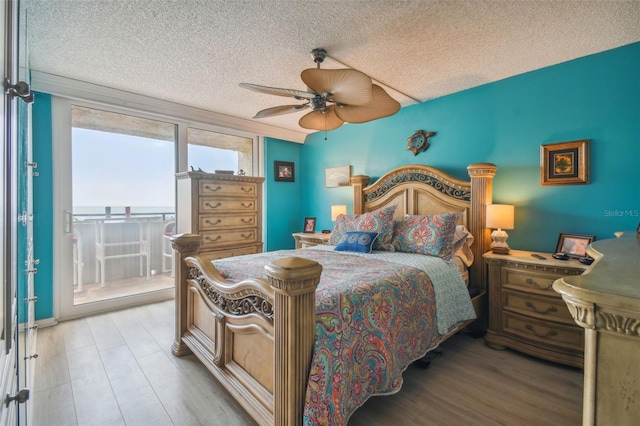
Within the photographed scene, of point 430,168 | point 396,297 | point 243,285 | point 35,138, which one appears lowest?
point 396,297

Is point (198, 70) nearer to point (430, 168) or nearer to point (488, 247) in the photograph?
point (430, 168)

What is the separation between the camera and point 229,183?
371 centimetres

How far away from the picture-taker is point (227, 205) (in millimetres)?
3705

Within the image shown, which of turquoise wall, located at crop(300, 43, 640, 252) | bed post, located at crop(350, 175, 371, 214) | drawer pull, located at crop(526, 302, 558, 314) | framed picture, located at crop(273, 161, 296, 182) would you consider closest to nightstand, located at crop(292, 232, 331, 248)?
bed post, located at crop(350, 175, 371, 214)

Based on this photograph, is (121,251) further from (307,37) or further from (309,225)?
(307,37)

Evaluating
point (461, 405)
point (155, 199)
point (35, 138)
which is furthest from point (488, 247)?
point (35, 138)

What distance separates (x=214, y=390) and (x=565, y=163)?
3.32 meters

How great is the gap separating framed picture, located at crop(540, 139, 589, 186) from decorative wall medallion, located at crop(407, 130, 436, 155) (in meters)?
1.13

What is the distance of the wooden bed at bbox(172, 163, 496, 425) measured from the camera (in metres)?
1.22

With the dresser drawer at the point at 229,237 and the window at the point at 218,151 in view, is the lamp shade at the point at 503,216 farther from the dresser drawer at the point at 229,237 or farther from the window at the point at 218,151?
the window at the point at 218,151

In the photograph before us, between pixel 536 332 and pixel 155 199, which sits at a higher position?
pixel 155 199

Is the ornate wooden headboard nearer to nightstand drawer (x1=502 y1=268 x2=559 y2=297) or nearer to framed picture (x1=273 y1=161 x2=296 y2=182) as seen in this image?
nightstand drawer (x1=502 y1=268 x2=559 y2=297)

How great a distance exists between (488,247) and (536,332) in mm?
815

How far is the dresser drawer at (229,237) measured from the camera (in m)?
3.52
